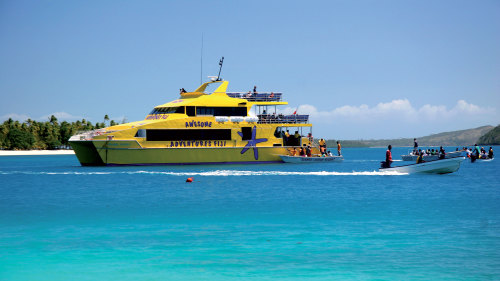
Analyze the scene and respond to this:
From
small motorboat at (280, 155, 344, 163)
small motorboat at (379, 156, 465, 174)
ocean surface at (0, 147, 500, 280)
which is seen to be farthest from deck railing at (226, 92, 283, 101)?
ocean surface at (0, 147, 500, 280)

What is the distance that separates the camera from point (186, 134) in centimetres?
4306

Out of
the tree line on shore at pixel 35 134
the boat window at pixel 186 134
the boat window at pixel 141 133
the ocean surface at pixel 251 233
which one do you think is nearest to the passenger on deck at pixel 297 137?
the boat window at pixel 186 134

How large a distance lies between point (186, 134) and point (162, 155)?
2.44m

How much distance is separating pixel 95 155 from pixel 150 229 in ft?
92.7

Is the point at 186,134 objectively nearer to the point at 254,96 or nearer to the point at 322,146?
the point at 254,96

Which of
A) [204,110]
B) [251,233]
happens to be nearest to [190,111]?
[204,110]

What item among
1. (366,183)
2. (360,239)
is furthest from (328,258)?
(366,183)

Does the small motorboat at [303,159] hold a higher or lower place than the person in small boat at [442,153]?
lower

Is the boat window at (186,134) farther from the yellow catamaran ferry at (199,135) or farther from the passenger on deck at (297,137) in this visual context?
the passenger on deck at (297,137)

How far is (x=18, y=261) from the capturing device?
41.0ft

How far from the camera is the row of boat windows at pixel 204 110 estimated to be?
143 ft

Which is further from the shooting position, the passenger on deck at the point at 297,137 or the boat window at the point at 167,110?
the passenger on deck at the point at 297,137

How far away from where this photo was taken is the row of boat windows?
143 ft

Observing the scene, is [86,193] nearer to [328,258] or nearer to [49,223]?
[49,223]
